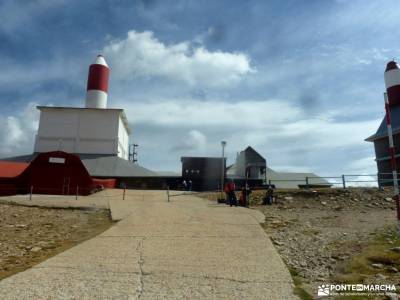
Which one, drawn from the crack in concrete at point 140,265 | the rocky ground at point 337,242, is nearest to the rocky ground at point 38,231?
the crack in concrete at point 140,265

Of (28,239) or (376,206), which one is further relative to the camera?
(376,206)

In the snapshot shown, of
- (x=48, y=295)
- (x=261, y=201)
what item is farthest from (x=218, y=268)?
(x=261, y=201)

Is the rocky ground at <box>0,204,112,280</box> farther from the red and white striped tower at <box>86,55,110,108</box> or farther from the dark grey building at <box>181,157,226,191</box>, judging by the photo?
the red and white striped tower at <box>86,55,110,108</box>

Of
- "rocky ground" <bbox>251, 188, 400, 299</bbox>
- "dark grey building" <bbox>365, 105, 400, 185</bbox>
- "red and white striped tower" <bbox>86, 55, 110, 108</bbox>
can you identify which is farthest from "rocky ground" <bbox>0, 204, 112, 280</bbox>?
"dark grey building" <bbox>365, 105, 400, 185</bbox>

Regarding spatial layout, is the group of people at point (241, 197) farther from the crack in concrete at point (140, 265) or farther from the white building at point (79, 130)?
the white building at point (79, 130)

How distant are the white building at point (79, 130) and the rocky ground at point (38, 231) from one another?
28.2m

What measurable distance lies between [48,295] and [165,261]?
2.74 m

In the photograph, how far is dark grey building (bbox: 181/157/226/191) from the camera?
3693cm

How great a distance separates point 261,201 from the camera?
21297 mm

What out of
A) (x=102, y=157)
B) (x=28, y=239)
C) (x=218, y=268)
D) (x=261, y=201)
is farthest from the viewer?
(x=102, y=157)

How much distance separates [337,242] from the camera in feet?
32.8

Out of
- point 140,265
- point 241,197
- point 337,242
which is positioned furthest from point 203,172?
point 140,265

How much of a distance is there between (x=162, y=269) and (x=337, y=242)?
5.34 m

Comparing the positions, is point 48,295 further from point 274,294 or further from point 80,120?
point 80,120
